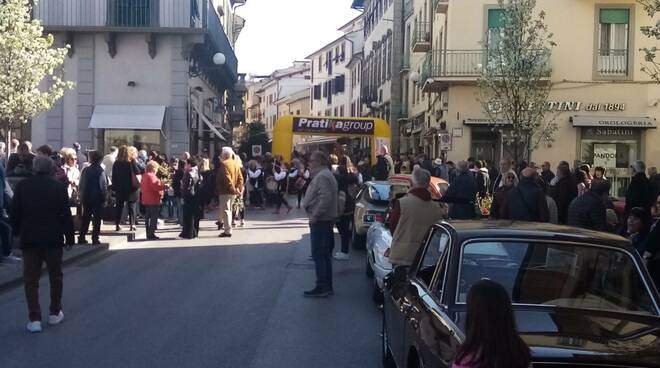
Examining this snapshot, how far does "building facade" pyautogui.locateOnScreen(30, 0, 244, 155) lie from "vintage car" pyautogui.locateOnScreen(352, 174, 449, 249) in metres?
14.7

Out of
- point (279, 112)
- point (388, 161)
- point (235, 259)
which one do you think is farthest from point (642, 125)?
point (279, 112)

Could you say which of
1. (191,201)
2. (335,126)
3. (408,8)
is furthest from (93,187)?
(408,8)

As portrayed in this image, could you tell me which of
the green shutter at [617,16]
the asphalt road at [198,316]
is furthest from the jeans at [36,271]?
the green shutter at [617,16]

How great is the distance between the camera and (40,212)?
29.4ft

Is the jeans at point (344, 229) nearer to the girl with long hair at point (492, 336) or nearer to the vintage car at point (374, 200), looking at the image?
the vintage car at point (374, 200)

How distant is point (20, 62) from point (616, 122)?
17.9 m

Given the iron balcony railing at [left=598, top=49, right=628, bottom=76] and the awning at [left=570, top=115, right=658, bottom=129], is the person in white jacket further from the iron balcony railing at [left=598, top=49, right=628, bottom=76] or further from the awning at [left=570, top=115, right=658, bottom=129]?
the iron balcony railing at [left=598, top=49, right=628, bottom=76]

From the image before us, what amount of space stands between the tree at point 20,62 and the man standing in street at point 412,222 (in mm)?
14554

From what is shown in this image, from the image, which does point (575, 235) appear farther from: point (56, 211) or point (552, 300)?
point (56, 211)

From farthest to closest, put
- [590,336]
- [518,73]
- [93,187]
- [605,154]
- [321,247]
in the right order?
[605,154], [518,73], [93,187], [321,247], [590,336]

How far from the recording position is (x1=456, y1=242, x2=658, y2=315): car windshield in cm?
544

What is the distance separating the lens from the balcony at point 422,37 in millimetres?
36175

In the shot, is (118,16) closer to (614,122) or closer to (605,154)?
(614,122)

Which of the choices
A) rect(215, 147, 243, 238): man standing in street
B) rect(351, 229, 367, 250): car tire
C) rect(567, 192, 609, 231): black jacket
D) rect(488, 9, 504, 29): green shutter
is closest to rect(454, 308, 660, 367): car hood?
rect(567, 192, 609, 231): black jacket
